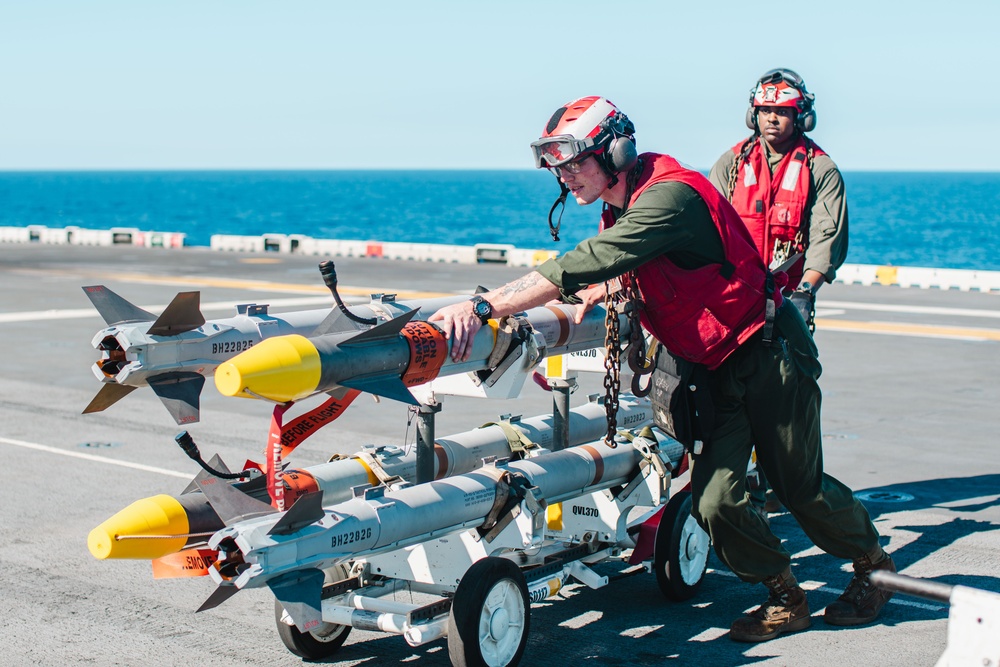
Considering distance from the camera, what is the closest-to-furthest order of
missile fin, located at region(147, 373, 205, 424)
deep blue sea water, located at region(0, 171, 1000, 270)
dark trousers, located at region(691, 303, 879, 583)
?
missile fin, located at region(147, 373, 205, 424), dark trousers, located at region(691, 303, 879, 583), deep blue sea water, located at region(0, 171, 1000, 270)

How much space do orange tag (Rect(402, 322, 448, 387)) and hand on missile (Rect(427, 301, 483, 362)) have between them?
4 cm

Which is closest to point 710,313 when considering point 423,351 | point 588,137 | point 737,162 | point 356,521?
point 588,137

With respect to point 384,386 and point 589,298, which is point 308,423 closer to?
point 384,386

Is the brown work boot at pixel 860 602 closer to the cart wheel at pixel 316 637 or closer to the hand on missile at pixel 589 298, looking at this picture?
the hand on missile at pixel 589 298

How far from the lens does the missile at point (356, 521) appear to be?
4.88 m

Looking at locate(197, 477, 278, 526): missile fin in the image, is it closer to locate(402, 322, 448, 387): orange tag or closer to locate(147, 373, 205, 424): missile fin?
locate(147, 373, 205, 424): missile fin

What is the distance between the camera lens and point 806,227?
7.92 meters

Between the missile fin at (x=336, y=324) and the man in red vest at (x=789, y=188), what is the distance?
3.09 meters

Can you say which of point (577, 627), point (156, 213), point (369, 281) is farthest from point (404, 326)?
point (156, 213)

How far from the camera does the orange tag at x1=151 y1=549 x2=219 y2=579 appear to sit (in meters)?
5.18

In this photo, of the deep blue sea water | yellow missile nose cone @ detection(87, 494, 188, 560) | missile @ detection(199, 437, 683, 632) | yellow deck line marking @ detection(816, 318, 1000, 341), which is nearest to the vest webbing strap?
missile @ detection(199, 437, 683, 632)

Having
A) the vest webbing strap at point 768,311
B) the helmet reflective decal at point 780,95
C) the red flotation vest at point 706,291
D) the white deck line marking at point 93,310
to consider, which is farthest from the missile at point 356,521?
the white deck line marking at point 93,310

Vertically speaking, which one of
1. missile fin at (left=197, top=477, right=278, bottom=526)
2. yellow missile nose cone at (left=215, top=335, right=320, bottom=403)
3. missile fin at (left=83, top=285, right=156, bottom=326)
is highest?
missile fin at (left=83, top=285, right=156, bottom=326)

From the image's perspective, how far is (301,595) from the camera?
16.5 feet
